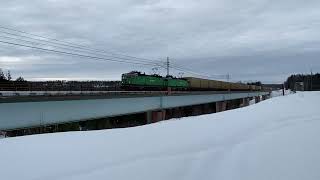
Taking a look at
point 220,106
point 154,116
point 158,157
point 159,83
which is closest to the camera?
point 158,157

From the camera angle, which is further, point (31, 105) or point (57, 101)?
point (57, 101)

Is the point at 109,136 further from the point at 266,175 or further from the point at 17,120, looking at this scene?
the point at 17,120

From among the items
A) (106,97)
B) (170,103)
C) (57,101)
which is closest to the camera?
(57,101)

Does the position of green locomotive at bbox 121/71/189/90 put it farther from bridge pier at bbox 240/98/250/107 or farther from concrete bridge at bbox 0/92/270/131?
bridge pier at bbox 240/98/250/107

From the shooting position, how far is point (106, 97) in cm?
3328

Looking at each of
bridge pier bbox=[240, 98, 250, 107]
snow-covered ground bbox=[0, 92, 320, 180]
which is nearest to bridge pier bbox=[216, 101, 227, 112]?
bridge pier bbox=[240, 98, 250, 107]

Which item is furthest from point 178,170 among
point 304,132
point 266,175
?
point 304,132

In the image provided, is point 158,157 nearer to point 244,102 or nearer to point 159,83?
point 159,83

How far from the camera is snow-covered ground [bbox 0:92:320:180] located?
9203mm

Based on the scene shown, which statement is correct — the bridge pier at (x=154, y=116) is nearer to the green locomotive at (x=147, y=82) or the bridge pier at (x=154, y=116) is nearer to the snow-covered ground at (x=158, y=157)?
the green locomotive at (x=147, y=82)

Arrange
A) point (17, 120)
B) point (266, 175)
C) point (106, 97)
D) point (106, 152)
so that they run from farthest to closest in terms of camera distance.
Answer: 1. point (106, 97)
2. point (17, 120)
3. point (106, 152)
4. point (266, 175)

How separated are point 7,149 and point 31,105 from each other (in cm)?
1323

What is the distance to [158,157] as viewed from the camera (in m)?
11.0

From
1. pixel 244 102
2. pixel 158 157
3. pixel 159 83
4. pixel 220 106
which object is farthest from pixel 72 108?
pixel 244 102
